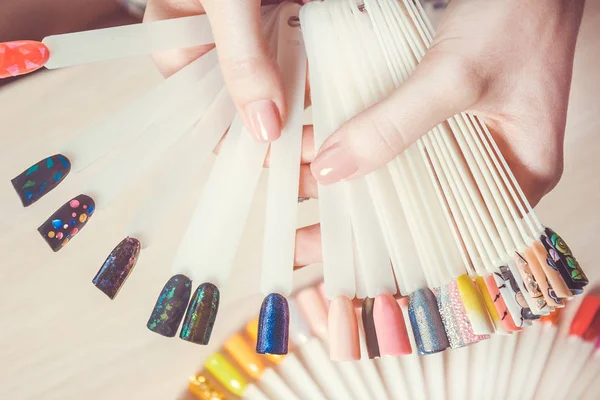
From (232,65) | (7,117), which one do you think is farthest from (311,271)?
(7,117)

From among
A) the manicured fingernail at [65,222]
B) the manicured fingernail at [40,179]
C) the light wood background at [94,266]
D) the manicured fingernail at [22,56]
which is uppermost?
the manicured fingernail at [22,56]

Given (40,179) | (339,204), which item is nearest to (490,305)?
(339,204)

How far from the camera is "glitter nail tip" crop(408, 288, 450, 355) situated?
35 cm

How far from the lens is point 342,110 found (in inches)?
14.9

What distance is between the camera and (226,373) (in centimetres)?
51

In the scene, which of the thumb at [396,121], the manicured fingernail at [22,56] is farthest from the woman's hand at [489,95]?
the manicured fingernail at [22,56]

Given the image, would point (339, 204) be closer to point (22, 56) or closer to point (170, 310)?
point (170, 310)

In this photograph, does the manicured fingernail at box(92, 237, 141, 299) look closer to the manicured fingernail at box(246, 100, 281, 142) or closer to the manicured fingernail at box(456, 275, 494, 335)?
the manicured fingernail at box(246, 100, 281, 142)

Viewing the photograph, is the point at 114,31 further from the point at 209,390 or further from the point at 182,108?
the point at 209,390

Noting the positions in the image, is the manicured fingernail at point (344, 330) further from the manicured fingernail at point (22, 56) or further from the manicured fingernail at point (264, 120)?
the manicured fingernail at point (22, 56)

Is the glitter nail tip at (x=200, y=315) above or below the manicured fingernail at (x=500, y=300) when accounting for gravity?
above

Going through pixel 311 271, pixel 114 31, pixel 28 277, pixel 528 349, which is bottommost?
pixel 528 349

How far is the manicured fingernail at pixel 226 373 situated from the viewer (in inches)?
19.8

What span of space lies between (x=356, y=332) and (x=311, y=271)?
20cm
